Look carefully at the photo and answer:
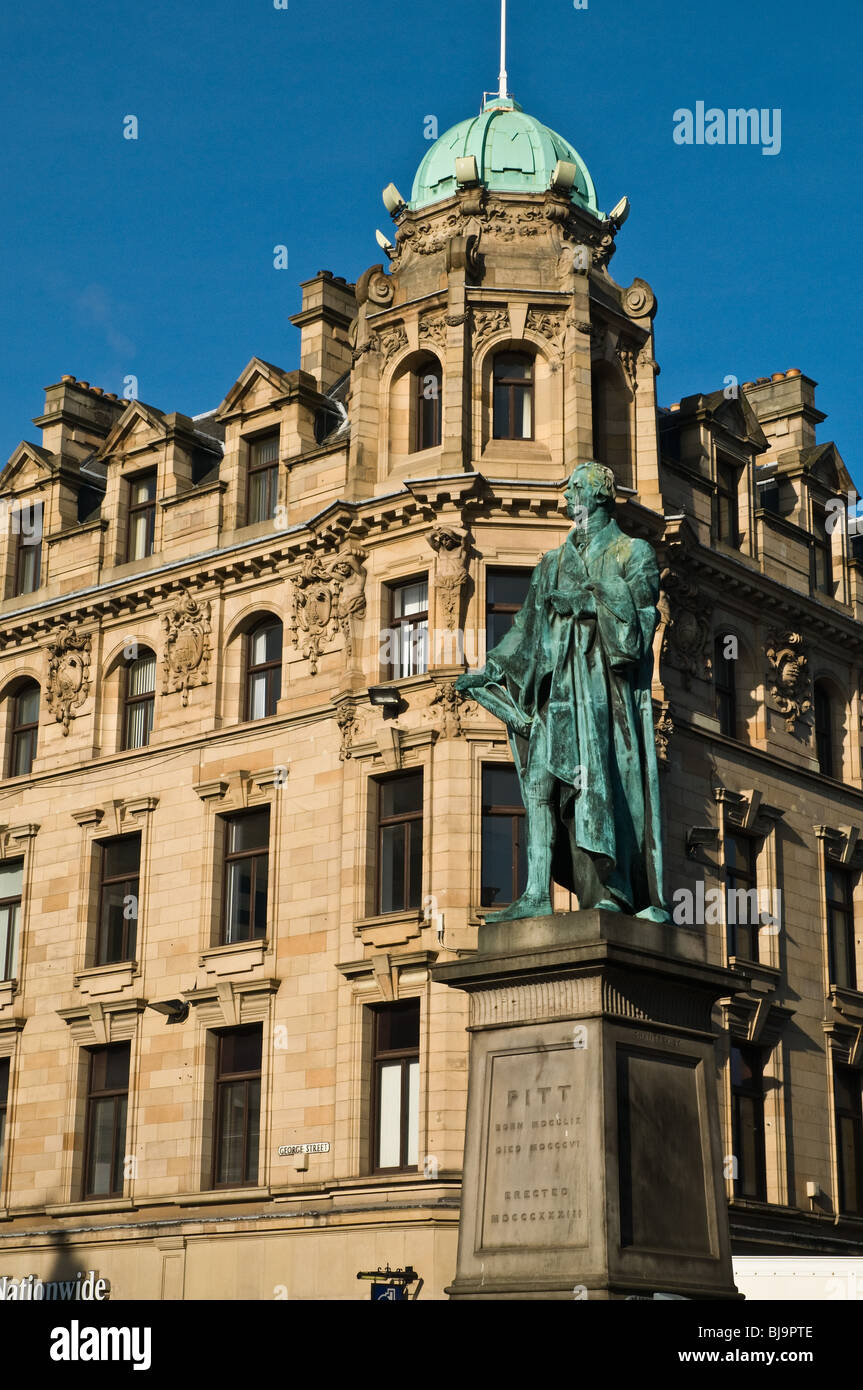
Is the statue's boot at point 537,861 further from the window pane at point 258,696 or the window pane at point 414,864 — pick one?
the window pane at point 258,696

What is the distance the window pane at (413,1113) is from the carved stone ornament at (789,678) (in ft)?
37.9

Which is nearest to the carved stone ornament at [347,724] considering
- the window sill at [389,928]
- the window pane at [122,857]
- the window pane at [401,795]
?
the window pane at [401,795]

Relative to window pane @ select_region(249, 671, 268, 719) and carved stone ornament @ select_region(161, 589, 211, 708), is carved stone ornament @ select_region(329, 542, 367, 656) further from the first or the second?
carved stone ornament @ select_region(161, 589, 211, 708)

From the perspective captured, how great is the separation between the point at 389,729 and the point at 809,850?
10.2 m

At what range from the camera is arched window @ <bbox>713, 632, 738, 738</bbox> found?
131ft

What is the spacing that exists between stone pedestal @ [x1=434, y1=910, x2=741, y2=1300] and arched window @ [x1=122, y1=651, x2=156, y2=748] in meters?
25.8

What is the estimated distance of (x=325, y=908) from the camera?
1430 inches

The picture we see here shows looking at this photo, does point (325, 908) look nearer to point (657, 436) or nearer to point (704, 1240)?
point (657, 436)

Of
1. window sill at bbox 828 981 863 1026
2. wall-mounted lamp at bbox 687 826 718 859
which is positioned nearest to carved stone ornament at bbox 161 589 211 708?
wall-mounted lamp at bbox 687 826 718 859

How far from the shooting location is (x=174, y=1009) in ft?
124

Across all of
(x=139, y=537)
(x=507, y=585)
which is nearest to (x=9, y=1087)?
(x=139, y=537)

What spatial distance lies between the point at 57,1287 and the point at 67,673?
12.0 metres

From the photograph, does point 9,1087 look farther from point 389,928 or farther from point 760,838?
point 760,838
